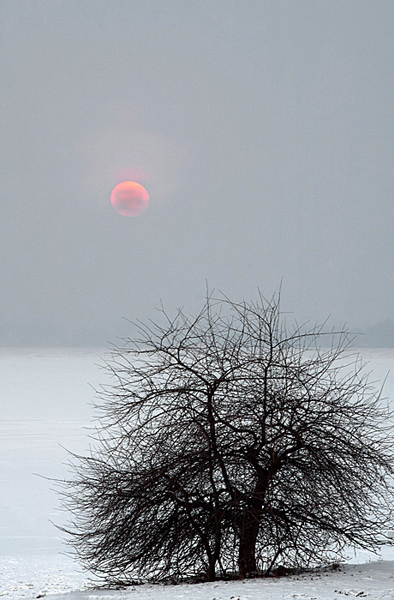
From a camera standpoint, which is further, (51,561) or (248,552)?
(51,561)

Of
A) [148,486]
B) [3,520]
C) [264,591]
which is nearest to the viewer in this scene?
[264,591]

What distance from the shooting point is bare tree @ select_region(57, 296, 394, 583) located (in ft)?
45.0

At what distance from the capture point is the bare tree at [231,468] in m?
13.7

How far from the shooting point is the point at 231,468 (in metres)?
14.2

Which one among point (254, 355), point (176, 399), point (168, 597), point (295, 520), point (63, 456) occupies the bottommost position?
point (168, 597)

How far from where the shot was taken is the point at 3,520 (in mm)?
36062

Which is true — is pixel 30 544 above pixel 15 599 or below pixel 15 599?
above

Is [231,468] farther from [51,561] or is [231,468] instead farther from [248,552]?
[51,561]

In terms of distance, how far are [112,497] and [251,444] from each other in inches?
116

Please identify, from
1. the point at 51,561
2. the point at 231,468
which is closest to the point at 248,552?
the point at 231,468

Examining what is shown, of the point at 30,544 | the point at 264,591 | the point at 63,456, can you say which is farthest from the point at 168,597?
the point at 63,456

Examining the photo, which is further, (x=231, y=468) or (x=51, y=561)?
(x=51, y=561)

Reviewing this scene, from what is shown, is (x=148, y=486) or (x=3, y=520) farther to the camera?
(x=3, y=520)

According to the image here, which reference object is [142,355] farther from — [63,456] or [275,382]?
[63,456]
